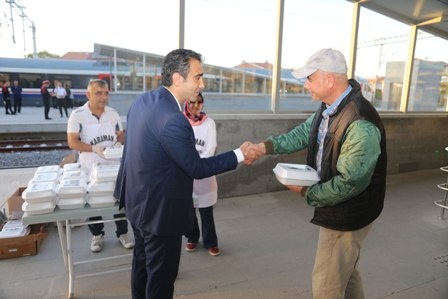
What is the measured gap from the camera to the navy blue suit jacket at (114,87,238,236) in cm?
170

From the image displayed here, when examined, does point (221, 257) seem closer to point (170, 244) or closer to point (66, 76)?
point (170, 244)

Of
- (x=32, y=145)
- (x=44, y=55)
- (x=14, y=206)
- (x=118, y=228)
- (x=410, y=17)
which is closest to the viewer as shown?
(x=118, y=228)

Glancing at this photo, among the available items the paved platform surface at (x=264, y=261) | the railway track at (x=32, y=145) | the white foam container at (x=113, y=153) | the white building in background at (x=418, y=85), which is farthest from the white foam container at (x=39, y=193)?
the white building in background at (x=418, y=85)

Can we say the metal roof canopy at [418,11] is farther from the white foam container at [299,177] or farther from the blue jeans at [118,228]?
the blue jeans at [118,228]

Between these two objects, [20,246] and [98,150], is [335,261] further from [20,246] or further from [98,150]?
[20,246]

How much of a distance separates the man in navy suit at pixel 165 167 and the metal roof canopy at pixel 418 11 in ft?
17.3

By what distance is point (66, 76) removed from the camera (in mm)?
16047

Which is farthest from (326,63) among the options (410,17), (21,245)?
(410,17)

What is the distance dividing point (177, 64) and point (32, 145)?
7.37 metres

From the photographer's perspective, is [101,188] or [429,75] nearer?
[101,188]

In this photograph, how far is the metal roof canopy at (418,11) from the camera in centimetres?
566

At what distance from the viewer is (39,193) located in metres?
2.14

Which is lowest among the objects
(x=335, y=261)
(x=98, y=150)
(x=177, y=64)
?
(x=335, y=261)

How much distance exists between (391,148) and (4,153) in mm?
8520
